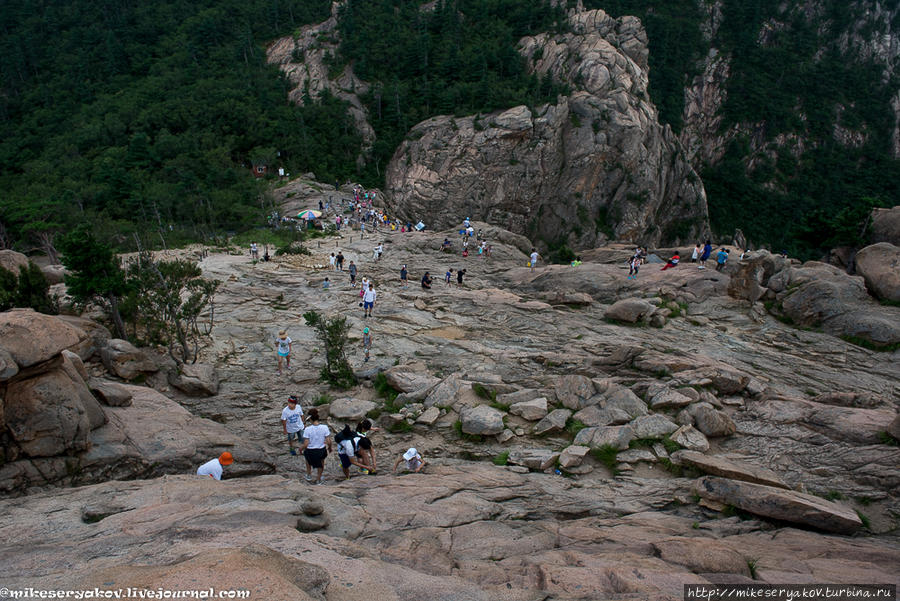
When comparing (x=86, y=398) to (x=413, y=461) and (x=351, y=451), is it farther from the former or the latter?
(x=413, y=461)

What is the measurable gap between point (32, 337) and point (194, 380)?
5.16 metres

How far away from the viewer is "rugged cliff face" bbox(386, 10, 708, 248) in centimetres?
5022

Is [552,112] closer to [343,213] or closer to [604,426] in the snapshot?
[343,213]

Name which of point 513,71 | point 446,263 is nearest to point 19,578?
point 446,263

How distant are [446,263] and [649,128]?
3707 centimetres

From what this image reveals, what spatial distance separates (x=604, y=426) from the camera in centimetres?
991

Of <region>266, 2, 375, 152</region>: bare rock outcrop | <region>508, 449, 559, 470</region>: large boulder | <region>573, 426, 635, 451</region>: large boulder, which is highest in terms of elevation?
<region>266, 2, 375, 152</region>: bare rock outcrop

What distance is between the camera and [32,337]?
719 cm

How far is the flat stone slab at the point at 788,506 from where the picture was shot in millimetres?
6270

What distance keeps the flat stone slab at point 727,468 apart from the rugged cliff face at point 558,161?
4364 cm

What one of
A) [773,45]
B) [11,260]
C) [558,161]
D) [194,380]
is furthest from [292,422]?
[773,45]

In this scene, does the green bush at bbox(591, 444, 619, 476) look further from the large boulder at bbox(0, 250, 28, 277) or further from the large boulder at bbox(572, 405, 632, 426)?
the large boulder at bbox(0, 250, 28, 277)

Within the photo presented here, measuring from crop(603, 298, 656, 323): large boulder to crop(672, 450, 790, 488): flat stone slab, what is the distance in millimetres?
10132

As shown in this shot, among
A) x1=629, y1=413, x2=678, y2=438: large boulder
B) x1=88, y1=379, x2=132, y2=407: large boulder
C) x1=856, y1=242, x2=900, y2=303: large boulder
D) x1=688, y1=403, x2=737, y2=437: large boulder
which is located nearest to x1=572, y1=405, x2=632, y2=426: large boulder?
x1=629, y1=413, x2=678, y2=438: large boulder
